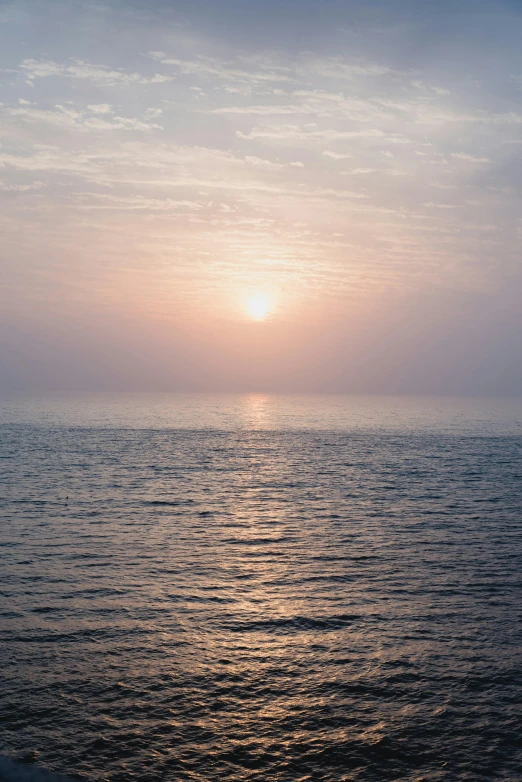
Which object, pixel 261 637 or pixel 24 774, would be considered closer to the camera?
pixel 24 774

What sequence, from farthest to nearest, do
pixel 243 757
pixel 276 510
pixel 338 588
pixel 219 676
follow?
pixel 276 510 → pixel 338 588 → pixel 219 676 → pixel 243 757

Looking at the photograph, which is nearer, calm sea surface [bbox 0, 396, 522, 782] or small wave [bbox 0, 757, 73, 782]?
small wave [bbox 0, 757, 73, 782]

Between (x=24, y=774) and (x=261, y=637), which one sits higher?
(x=24, y=774)

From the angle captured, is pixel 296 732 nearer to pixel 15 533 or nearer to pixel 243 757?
pixel 243 757

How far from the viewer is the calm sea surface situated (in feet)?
55.7

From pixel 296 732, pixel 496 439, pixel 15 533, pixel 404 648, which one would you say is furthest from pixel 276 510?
pixel 496 439

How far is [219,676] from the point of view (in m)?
21.3

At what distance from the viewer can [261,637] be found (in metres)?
24.8

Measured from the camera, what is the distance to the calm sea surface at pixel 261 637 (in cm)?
1697

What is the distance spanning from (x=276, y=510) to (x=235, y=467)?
33253 mm

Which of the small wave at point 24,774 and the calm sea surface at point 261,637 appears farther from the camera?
the calm sea surface at point 261,637

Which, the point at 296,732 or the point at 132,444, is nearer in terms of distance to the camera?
the point at 296,732

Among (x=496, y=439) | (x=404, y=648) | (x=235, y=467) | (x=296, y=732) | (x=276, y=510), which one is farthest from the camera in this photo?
(x=496, y=439)

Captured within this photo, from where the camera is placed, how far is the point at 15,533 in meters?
41.7
